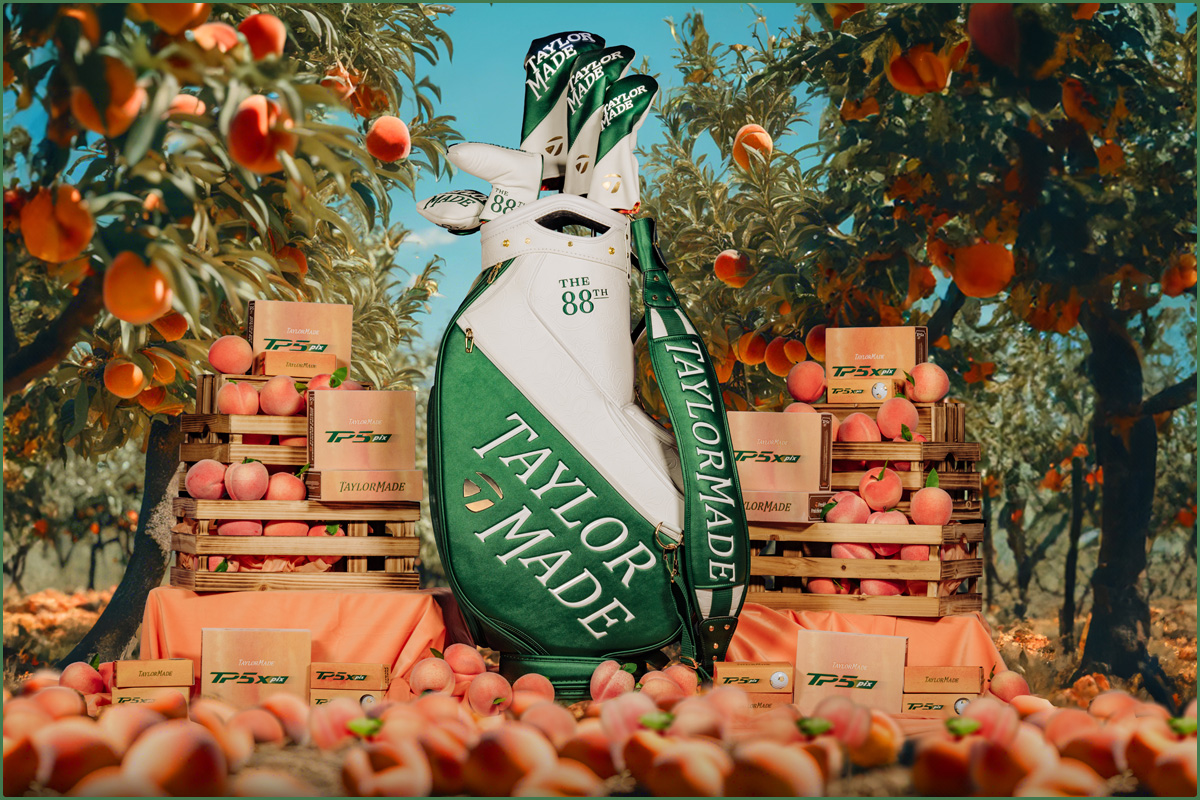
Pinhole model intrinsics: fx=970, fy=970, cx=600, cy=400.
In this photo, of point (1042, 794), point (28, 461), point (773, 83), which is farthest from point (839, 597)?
point (28, 461)

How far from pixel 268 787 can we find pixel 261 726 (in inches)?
15.2

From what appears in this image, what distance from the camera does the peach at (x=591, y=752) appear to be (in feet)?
5.68

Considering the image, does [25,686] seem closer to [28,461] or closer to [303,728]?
[303,728]

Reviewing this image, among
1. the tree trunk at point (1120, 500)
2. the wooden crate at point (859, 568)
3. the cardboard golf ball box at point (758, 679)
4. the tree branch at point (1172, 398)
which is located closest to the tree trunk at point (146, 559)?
the wooden crate at point (859, 568)

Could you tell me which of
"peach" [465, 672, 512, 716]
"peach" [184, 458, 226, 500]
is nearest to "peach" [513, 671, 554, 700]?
"peach" [465, 672, 512, 716]

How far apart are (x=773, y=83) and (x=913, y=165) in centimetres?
95

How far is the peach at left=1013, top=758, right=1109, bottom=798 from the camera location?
63.2 inches

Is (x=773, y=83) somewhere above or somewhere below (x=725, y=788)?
above

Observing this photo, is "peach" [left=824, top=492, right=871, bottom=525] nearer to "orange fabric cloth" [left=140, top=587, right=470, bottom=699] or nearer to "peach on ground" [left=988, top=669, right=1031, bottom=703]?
"peach on ground" [left=988, top=669, right=1031, bottom=703]

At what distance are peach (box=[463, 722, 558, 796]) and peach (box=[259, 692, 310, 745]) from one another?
0.51 meters

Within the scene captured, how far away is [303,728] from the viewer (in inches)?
79.4

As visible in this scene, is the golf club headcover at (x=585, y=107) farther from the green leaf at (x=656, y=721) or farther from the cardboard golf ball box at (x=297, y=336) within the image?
the green leaf at (x=656, y=721)

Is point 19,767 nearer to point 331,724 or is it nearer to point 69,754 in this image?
point 69,754

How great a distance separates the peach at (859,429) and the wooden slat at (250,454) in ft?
5.77
